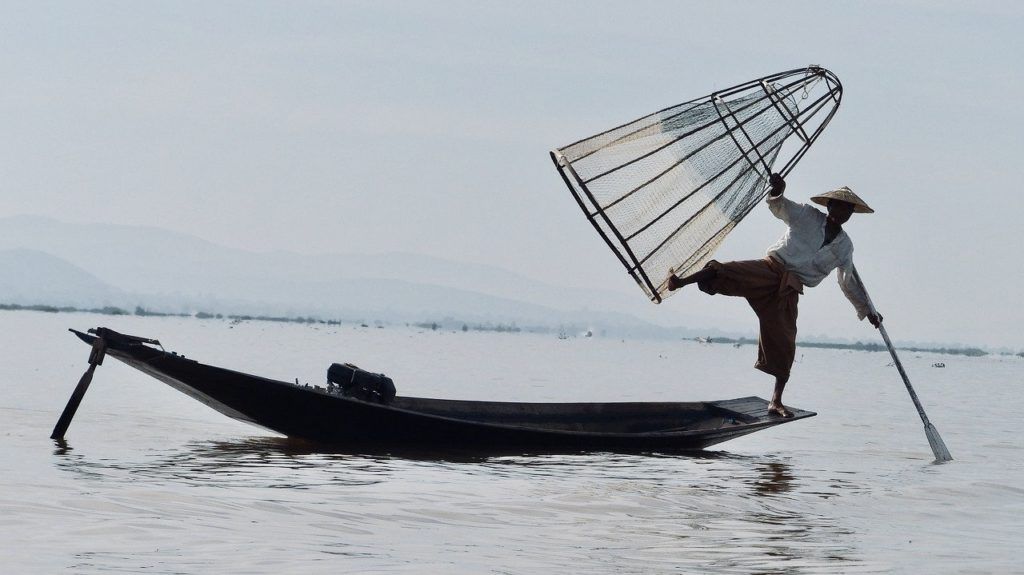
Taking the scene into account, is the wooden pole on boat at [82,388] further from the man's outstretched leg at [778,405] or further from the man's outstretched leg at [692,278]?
the man's outstretched leg at [778,405]

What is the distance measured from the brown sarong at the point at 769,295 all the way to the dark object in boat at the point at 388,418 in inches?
31.2

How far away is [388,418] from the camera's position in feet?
34.1

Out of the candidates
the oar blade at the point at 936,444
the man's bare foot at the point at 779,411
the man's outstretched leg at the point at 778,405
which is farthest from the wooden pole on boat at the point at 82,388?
the oar blade at the point at 936,444

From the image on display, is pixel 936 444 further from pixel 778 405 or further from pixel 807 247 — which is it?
pixel 807 247

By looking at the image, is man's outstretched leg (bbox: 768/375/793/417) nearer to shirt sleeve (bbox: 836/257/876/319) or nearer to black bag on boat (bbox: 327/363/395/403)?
shirt sleeve (bbox: 836/257/876/319)

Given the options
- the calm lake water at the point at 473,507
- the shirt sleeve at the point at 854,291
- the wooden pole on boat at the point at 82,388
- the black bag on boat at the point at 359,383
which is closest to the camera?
the calm lake water at the point at 473,507

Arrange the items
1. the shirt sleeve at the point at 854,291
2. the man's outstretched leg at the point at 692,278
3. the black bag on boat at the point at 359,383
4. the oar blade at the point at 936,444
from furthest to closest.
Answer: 1. the oar blade at the point at 936,444
2. the shirt sleeve at the point at 854,291
3. the black bag on boat at the point at 359,383
4. the man's outstretched leg at the point at 692,278

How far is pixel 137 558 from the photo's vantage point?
20.0 feet

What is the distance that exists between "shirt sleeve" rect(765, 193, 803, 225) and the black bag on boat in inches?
148

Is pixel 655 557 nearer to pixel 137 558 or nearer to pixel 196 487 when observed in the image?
pixel 137 558

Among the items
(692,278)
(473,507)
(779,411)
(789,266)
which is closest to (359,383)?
(473,507)

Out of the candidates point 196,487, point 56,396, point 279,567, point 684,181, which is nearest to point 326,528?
point 279,567

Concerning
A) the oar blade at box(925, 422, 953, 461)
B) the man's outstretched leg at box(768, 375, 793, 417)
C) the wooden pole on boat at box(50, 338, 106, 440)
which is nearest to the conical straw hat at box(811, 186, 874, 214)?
the man's outstretched leg at box(768, 375, 793, 417)

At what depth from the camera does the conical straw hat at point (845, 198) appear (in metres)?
10.4
